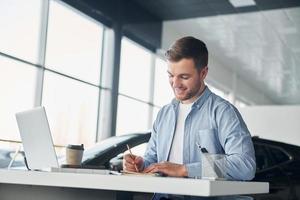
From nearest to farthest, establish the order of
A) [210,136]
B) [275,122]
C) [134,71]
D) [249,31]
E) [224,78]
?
[210,136] → [275,122] → [249,31] → [134,71] → [224,78]

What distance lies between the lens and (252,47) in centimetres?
937

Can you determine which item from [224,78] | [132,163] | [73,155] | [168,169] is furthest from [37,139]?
[224,78]

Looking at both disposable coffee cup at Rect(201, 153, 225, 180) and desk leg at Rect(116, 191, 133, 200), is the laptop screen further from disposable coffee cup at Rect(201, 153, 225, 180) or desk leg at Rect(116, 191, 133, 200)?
disposable coffee cup at Rect(201, 153, 225, 180)

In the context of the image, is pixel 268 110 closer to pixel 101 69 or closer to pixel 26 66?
pixel 101 69

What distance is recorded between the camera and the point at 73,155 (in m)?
1.77

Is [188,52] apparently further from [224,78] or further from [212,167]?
[224,78]

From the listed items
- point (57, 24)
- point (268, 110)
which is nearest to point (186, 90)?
point (57, 24)

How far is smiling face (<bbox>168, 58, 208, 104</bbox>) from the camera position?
193cm

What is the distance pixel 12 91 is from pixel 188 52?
168 inches

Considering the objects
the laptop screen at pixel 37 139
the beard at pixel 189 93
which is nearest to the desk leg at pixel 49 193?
the laptop screen at pixel 37 139

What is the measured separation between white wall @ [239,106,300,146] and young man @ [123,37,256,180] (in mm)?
4729

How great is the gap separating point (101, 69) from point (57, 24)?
1.63 m

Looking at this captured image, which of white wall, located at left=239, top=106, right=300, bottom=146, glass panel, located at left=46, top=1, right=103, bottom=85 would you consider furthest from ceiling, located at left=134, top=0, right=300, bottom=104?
white wall, located at left=239, top=106, right=300, bottom=146

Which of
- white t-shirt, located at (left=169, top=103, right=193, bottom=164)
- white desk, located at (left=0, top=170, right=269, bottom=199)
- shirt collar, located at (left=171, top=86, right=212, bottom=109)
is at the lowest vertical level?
white desk, located at (left=0, top=170, right=269, bottom=199)
